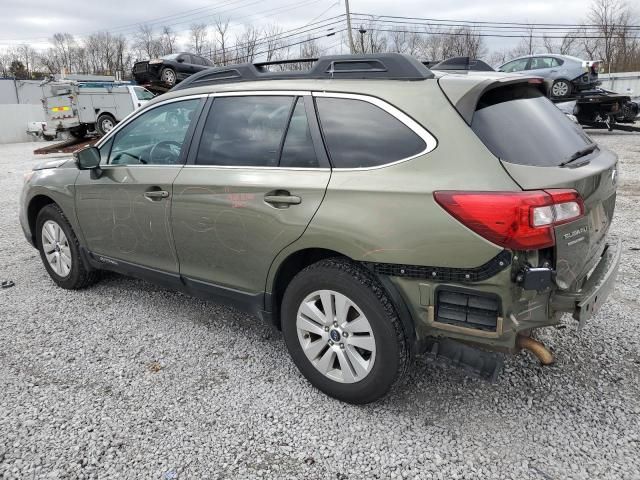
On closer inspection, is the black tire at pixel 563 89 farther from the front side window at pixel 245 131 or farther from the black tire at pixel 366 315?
the black tire at pixel 366 315

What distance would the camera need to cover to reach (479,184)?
2.15m

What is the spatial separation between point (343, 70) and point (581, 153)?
53.5 inches

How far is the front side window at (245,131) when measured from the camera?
2904mm

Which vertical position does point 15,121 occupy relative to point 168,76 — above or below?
below

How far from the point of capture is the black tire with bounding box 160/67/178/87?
2159 centimetres

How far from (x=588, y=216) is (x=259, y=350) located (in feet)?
7.12

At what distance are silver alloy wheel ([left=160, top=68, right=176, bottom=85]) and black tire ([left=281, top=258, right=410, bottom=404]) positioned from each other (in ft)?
69.7

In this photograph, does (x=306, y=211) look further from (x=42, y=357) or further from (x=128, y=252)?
(x=42, y=357)

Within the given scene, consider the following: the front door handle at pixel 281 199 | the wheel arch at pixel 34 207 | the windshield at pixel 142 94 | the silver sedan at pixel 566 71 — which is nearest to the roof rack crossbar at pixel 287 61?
the front door handle at pixel 281 199

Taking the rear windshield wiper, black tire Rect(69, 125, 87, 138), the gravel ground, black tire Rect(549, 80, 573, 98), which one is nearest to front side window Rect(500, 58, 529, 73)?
black tire Rect(549, 80, 573, 98)

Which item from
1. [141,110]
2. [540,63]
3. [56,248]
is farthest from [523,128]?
[540,63]

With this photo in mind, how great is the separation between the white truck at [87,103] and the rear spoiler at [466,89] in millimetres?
19250

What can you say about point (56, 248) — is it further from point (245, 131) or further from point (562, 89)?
point (562, 89)

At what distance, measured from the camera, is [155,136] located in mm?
3705
